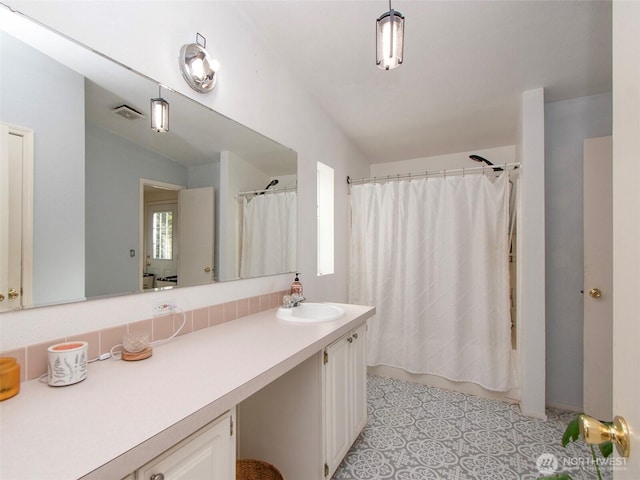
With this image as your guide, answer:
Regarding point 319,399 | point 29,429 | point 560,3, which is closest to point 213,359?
point 29,429

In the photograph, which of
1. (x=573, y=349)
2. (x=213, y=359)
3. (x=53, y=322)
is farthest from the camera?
(x=573, y=349)

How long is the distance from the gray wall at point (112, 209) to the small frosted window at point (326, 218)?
1.65 metres

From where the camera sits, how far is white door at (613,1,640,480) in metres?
0.45

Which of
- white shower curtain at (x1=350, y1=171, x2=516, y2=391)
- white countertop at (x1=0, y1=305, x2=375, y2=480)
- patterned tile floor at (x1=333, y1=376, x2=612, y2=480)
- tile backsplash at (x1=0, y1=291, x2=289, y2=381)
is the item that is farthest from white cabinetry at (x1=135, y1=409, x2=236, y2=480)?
white shower curtain at (x1=350, y1=171, x2=516, y2=391)

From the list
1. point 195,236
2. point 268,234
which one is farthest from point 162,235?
point 268,234

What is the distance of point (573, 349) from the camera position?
231 cm

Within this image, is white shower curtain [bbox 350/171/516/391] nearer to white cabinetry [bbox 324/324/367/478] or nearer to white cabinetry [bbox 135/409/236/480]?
white cabinetry [bbox 324/324/367/478]

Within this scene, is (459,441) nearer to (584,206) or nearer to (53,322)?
(584,206)

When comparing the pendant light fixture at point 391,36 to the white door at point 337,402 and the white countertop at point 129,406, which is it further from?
the white door at point 337,402

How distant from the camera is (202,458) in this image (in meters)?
0.76

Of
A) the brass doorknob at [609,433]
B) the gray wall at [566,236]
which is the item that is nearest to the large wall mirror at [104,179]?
the brass doorknob at [609,433]

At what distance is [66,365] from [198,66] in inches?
49.9

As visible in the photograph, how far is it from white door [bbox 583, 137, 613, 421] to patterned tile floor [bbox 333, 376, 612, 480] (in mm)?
280

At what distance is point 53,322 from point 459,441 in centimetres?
221
